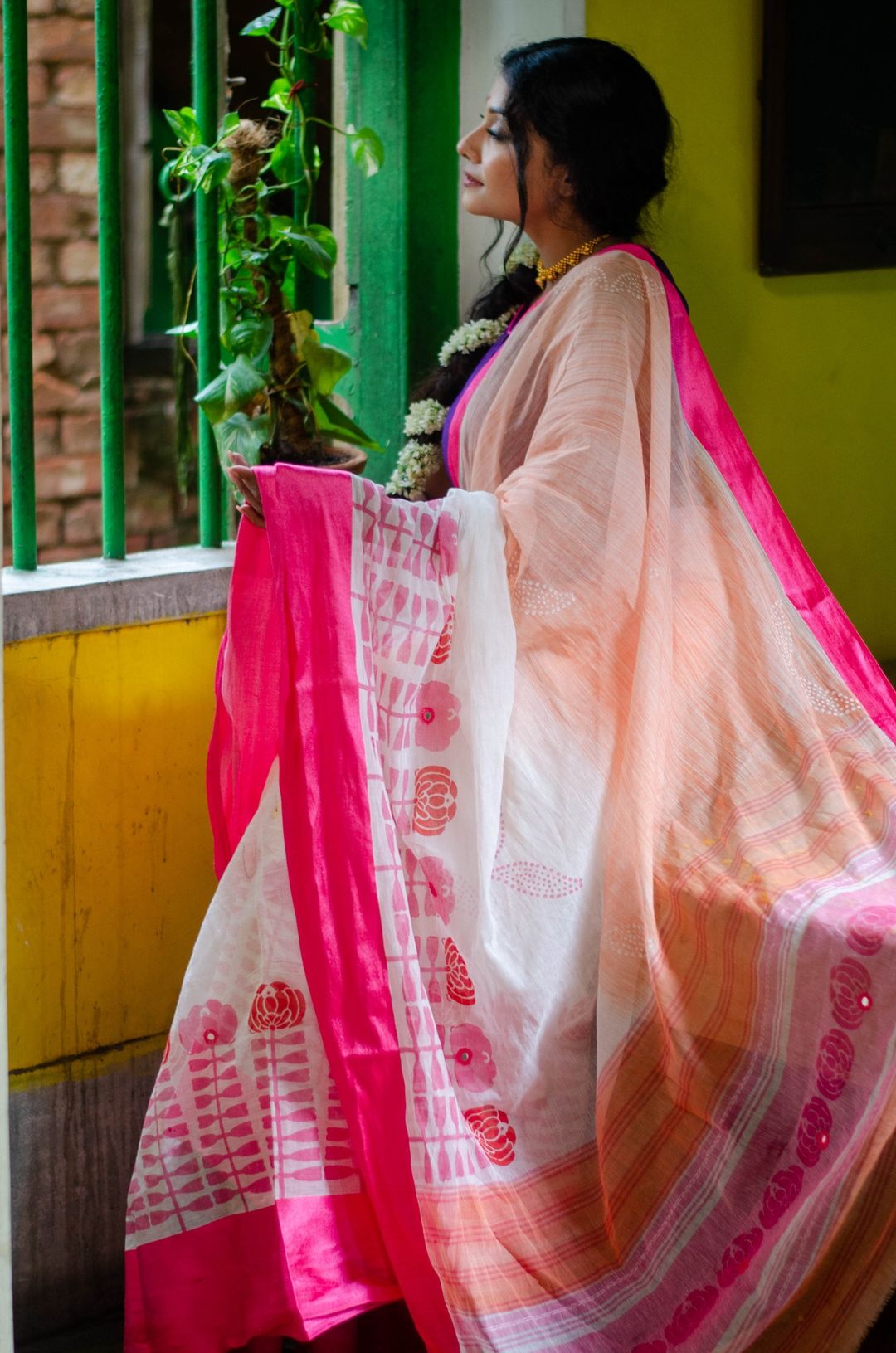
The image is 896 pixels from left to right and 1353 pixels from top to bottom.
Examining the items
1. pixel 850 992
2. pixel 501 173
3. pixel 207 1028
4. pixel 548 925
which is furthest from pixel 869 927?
pixel 501 173

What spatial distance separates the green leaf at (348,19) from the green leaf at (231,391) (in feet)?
1.70

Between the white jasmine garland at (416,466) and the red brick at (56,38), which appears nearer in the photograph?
the white jasmine garland at (416,466)

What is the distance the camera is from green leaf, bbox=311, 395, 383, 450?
225 cm

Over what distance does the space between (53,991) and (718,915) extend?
974 mm

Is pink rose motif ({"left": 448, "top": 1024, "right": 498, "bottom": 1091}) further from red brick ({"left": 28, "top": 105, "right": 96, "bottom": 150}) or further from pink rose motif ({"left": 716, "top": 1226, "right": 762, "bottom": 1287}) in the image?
red brick ({"left": 28, "top": 105, "right": 96, "bottom": 150})

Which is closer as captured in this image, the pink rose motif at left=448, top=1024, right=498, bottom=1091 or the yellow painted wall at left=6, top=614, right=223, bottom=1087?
the pink rose motif at left=448, top=1024, right=498, bottom=1091

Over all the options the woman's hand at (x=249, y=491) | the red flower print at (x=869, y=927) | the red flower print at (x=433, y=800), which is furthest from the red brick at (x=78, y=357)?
the red flower print at (x=869, y=927)

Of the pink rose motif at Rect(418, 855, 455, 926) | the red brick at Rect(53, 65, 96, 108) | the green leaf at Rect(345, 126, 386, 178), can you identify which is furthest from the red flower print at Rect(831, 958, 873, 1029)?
the red brick at Rect(53, 65, 96, 108)

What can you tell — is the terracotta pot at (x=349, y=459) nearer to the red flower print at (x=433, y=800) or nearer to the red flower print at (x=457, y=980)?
the red flower print at (x=433, y=800)

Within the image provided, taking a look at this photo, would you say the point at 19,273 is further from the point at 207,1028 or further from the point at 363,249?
the point at 207,1028

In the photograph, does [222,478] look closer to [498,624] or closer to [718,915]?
[498,624]

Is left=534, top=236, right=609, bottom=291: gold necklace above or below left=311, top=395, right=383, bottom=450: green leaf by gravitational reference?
above

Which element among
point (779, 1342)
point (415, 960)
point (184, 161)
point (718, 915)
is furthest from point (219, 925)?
point (184, 161)

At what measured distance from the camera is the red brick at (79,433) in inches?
171
